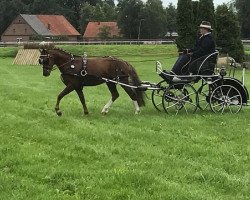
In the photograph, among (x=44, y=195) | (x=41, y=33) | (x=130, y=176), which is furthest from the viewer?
(x=41, y=33)

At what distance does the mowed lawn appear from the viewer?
6.87 m

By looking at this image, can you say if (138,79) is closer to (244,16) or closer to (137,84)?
(137,84)

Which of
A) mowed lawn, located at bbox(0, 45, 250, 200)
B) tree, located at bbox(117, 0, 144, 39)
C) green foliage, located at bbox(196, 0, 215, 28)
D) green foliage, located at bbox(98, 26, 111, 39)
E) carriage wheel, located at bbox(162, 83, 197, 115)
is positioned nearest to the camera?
mowed lawn, located at bbox(0, 45, 250, 200)

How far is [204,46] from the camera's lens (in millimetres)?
13523

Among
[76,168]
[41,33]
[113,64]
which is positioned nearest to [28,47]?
[113,64]

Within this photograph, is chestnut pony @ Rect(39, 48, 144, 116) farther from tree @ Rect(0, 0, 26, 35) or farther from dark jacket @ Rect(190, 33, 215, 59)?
tree @ Rect(0, 0, 26, 35)

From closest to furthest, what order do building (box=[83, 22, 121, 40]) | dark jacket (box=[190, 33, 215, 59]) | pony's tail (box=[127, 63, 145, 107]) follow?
dark jacket (box=[190, 33, 215, 59])
pony's tail (box=[127, 63, 145, 107])
building (box=[83, 22, 121, 40])

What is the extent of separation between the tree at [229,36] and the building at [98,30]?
4964 cm

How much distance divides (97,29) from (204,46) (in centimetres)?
8202

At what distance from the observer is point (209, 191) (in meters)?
6.88

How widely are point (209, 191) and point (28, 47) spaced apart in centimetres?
4211

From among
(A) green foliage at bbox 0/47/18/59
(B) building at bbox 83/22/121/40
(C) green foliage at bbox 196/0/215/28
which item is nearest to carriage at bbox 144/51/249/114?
(C) green foliage at bbox 196/0/215/28

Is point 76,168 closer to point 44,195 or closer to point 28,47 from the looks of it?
point 44,195

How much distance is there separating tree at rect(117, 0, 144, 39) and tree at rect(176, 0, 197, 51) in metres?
44.6
